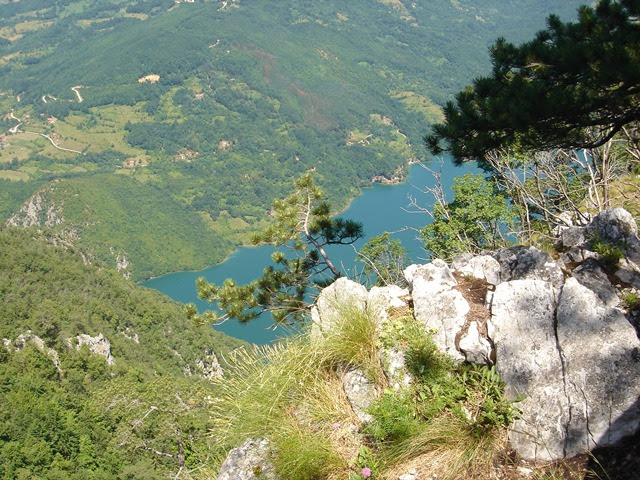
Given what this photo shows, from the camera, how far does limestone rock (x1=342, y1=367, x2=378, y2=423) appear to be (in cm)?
332

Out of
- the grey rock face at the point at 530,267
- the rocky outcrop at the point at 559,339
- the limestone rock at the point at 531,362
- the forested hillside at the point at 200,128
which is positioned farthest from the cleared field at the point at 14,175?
the limestone rock at the point at 531,362

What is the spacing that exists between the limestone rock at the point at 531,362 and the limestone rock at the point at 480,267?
0.49 metres

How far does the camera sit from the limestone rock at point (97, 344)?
3841 cm

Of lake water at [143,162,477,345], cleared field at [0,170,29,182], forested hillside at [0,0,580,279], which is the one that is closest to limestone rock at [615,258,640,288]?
lake water at [143,162,477,345]

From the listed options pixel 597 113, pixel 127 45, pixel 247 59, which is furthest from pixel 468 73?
pixel 597 113

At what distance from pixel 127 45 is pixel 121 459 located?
199304 mm

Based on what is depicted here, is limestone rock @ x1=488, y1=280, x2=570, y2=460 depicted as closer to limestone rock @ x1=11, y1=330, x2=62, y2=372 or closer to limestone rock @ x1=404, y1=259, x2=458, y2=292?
limestone rock @ x1=404, y1=259, x2=458, y2=292

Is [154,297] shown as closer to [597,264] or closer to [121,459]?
[121,459]

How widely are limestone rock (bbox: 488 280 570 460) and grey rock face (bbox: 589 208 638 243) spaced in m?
0.91

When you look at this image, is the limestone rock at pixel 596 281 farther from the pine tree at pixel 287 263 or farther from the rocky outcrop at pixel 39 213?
the rocky outcrop at pixel 39 213

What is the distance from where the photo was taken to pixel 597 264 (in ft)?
11.9

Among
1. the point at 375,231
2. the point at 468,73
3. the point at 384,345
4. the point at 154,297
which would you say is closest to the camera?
the point at 384,345

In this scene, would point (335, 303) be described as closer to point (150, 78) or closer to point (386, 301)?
point (386, 301)

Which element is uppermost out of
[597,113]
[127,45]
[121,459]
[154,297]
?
[597,113]
